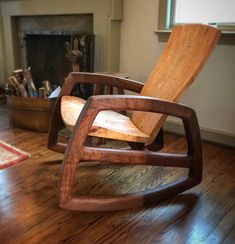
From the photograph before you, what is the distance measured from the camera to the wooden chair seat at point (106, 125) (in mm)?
1244

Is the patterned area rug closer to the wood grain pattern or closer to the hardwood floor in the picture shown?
the hardwood floor

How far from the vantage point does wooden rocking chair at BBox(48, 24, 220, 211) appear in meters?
1.16

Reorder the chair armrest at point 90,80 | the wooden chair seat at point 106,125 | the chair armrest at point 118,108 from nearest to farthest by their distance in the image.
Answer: the chair armrest at point 118,108, the wooden chair seat at point 106,125, the chair armrest at point 90,80

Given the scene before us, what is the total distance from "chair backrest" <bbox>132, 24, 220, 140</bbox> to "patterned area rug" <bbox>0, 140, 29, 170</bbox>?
0.75 meters

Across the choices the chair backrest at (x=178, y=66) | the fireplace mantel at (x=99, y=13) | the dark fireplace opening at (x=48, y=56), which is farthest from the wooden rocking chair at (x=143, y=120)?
the dark fireplace opening at (x=48, y=56)

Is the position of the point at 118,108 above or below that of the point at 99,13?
below

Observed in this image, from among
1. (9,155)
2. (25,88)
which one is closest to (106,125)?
(9,155)

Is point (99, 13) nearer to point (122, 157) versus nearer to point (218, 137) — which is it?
point (218, 137)

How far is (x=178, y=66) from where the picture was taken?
56.9 inches

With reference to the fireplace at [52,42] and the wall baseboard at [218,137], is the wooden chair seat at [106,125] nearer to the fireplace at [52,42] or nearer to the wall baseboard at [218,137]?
the wall baseboard at [218,137]

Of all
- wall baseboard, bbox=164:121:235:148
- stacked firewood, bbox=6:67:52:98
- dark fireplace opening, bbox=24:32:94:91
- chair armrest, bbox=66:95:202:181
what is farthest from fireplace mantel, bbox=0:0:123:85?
chair armrest, bbox=66:95:202:181

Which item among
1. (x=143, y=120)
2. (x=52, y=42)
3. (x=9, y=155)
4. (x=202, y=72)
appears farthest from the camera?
(x=52, y=42)

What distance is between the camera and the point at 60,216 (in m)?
1.24

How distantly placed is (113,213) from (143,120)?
474 mm
